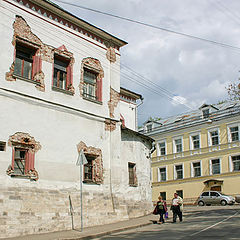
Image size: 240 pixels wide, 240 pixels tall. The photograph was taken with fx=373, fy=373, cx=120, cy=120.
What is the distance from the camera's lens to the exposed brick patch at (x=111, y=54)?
20.7 metres

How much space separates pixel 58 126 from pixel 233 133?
2889 centimetres

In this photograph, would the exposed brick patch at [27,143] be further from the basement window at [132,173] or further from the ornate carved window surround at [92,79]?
the basement window at [132,173]

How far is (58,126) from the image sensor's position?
1695cm

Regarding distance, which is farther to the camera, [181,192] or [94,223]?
[181,192]

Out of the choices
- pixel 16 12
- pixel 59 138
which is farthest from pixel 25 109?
pixel 16 12

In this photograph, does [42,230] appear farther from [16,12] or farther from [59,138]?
[16,12]

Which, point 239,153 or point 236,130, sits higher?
point 236,130

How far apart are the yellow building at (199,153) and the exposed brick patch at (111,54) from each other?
76.8ft

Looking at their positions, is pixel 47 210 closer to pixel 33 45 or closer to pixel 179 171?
pixel 33 45

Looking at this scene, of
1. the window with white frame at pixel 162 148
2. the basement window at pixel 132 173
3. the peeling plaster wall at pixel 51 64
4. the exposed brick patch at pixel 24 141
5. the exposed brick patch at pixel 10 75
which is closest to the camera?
the exposed brick patch at pixel 24 141

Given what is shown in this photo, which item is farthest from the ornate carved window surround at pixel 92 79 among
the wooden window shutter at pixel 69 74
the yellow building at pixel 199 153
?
the yellow building at pixel 199 153

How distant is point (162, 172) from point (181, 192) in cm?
408

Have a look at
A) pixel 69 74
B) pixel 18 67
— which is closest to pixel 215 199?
pixel 69 74

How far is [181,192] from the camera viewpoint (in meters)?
44.6
